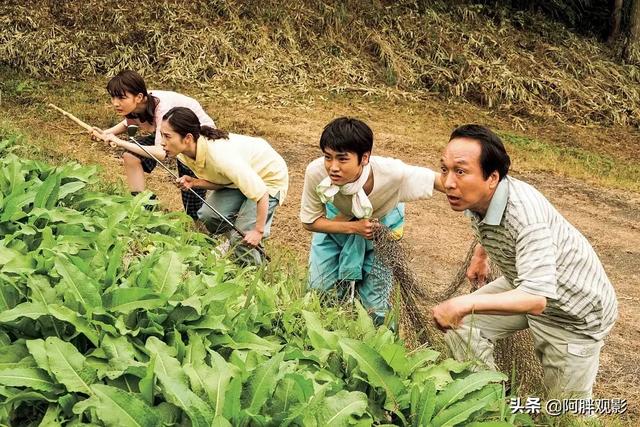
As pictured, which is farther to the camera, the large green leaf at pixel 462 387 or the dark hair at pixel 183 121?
the dark hair at pixel 183 121

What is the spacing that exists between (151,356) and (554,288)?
1.61m

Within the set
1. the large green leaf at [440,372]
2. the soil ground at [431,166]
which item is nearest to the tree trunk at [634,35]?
the soil ground at [431,166]

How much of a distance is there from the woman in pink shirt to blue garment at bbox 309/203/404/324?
Answer: 146 cm

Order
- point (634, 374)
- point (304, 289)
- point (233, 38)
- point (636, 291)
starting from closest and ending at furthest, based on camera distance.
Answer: point (304, 289), point (634, 374), point (636, 291), point (233, 38)

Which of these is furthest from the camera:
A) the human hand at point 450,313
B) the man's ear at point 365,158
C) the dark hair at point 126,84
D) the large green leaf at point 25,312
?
the dark hair at point 126,84

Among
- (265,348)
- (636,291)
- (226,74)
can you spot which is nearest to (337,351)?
(265,348)

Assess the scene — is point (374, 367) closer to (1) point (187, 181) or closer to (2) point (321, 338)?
(2) point (321, 338)

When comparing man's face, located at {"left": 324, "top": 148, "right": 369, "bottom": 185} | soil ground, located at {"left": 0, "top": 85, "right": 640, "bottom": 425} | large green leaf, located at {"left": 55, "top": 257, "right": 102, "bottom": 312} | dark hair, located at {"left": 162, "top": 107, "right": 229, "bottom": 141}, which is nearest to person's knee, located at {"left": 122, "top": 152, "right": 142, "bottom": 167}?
dark hair, located at {"left": 162, "top": 107, "right": 229, "bottom": 141}

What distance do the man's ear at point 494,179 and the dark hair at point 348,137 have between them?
0.90 meters

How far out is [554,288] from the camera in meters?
3.30

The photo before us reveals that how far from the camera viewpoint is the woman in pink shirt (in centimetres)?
571

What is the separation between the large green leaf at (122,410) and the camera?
233 centimetres

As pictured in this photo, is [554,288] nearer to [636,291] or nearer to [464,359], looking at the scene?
Answer: [464,359]

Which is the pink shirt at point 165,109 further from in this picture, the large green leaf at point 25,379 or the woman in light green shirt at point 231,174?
the large green leaf at point 25,379
